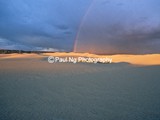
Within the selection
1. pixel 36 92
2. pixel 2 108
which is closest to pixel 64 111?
pixel 2 108

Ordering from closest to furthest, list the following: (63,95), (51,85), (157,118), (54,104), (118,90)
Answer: (157,118)
(54,104)
(63,95)
(118,90)
(51,85)

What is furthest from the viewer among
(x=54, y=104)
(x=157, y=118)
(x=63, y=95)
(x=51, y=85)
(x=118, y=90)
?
(x=51, y=85)

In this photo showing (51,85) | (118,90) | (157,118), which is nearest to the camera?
(157,118)

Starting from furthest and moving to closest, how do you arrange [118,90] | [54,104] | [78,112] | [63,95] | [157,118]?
[118,90]
[63,95]
[54,104]
[78,112]
[157,118]

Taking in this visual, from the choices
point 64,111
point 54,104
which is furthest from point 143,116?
point 54,104

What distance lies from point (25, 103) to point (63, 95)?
2.56ft

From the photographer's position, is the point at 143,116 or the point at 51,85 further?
the point at 51,85

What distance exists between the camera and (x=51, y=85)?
4.47 m

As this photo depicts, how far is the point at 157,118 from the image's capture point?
2.55m

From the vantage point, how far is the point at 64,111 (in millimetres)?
2770

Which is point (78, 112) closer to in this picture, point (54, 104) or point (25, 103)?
point (54, 104)

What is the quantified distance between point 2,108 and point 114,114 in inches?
66.6

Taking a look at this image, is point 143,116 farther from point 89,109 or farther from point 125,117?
point 89,109

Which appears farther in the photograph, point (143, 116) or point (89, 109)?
point (89, 109)
